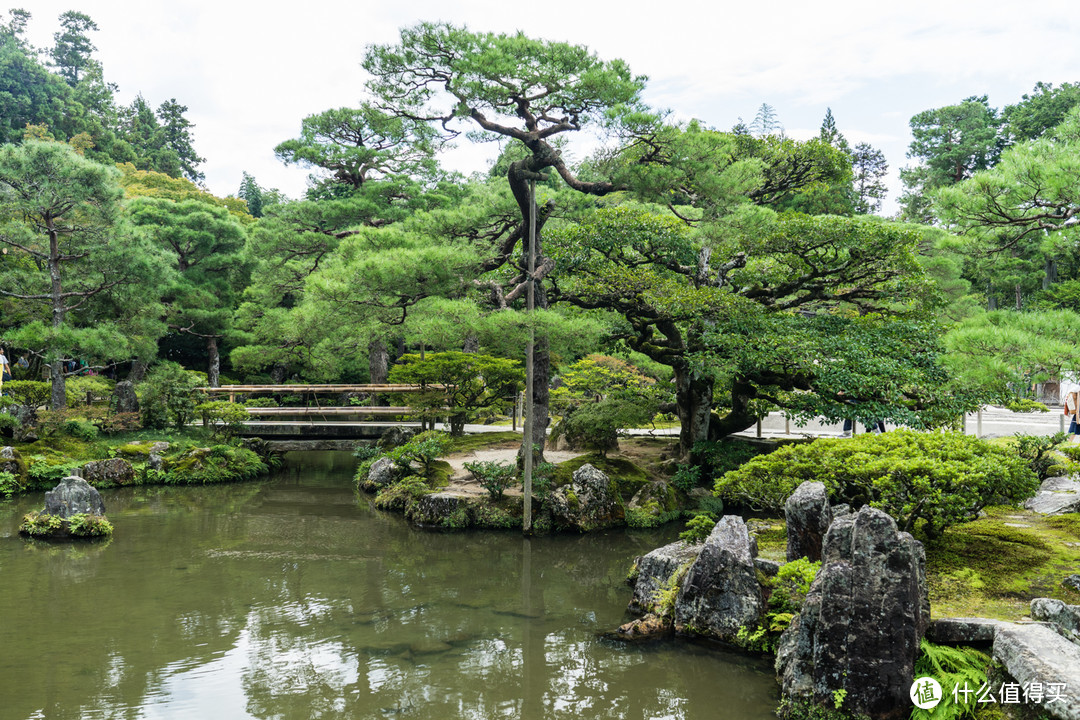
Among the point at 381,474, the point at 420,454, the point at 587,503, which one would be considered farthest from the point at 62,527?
the point at 587,503

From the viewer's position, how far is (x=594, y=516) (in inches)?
399

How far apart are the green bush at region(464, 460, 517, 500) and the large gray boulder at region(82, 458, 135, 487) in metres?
7.72

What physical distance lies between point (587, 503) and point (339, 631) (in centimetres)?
469

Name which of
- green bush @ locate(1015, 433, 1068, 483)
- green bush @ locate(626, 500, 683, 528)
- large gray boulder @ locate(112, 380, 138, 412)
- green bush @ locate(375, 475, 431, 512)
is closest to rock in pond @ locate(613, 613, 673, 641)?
green bush @ locate(626, 500, 683, 528)

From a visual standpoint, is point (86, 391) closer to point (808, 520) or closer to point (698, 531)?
point (698, 531)

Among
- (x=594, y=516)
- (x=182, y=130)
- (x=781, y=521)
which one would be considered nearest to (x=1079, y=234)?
(x=781, y=521)

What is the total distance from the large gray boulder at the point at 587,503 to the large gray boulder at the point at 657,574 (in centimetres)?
311

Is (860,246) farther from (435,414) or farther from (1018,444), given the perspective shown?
(435,414)

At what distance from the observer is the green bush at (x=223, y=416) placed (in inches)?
585

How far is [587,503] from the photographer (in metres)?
10.1

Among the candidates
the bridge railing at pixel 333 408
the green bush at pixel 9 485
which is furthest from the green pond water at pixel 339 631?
the bridge railing at pixel 333 408

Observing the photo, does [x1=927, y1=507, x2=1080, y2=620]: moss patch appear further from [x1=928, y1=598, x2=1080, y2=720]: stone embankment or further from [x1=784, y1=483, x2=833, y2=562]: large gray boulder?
[x1=784, y1=483, x2=833, y2=562]: large gray boulder

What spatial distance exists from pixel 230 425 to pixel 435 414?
4904mm

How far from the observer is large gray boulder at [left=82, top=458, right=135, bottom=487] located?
511 inches
